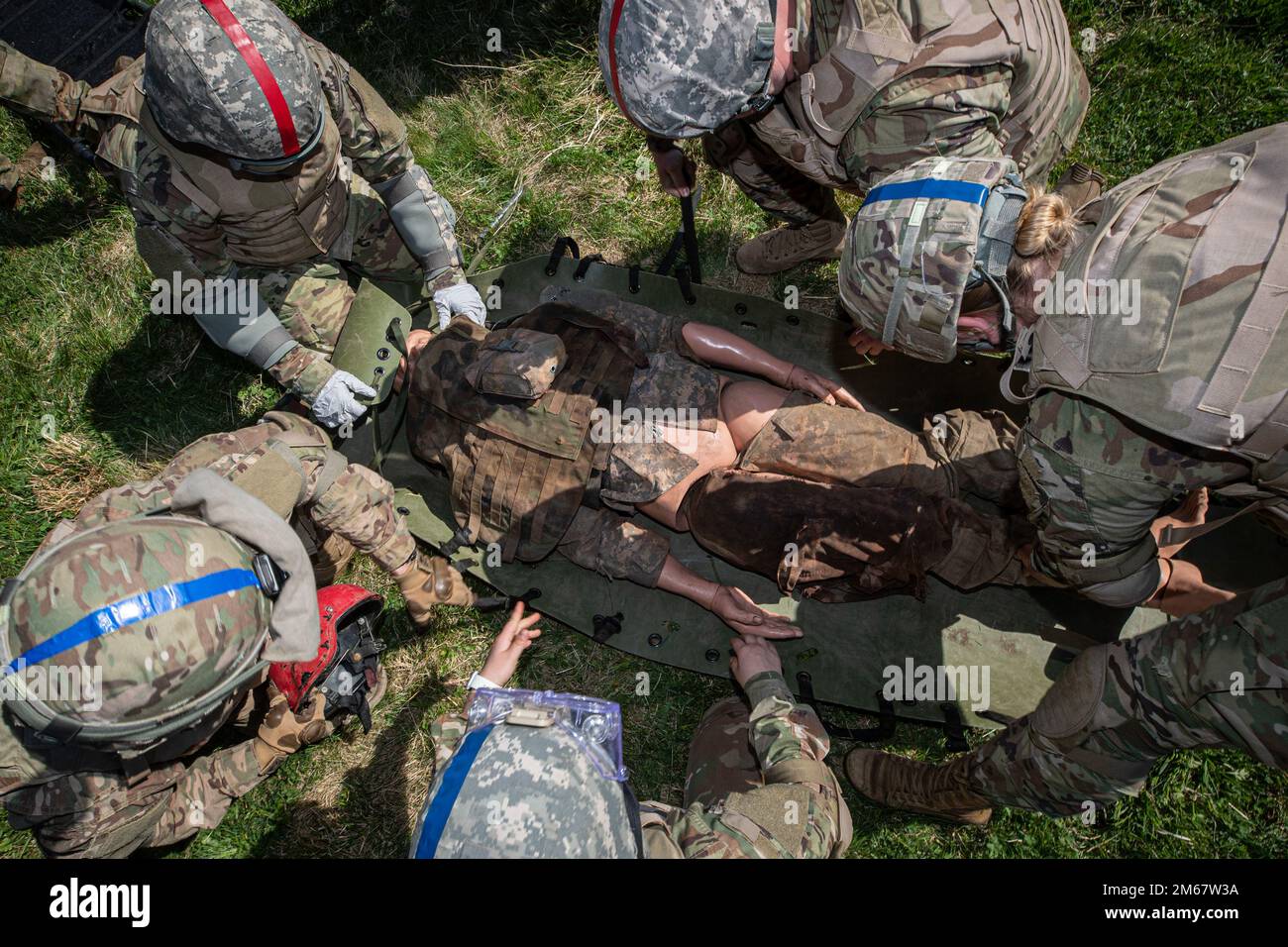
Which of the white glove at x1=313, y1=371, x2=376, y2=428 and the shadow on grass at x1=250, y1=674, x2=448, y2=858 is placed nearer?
the shadow on grass at x1=250, y1=674, x2=448, y2=858

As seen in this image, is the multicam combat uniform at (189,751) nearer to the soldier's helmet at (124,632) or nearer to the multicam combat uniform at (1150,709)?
the soldier's helmet at (124,632)

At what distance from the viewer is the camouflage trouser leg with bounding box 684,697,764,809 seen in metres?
3.41

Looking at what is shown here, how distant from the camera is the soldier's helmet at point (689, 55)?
9.77 feet

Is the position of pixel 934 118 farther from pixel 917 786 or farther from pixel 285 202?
pixel 285 202

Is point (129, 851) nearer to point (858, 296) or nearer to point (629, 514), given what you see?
point (629, 514)

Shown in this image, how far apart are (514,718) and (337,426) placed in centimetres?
245

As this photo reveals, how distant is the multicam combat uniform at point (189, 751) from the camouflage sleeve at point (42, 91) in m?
2.73

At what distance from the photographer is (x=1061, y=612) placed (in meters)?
3.85

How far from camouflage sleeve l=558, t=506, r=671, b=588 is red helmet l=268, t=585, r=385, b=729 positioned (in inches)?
41.4

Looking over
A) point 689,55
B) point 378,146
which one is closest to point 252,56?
point 378,146

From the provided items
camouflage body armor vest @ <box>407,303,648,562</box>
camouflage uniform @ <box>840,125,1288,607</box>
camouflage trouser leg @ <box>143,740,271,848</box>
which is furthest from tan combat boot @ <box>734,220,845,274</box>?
camouflage trouser leg @ <box>143,740,271,848</box>

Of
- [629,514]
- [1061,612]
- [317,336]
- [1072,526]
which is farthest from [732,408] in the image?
[317,336]

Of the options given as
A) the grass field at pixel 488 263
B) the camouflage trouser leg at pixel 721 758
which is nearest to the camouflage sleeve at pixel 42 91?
the grass field at pixel 488 263

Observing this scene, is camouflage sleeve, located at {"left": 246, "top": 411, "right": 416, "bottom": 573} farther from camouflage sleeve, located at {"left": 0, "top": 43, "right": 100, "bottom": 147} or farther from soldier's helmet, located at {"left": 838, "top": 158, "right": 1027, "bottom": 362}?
camouflage sleeve, located at {"left": 0, "top": 43, "right": 100, "bottom": 147}
